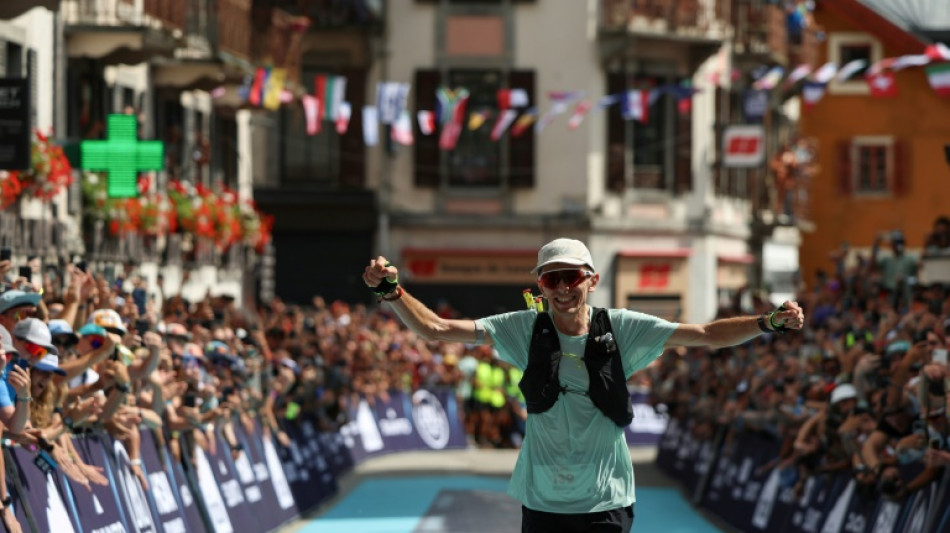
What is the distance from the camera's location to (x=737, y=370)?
89.9 feet

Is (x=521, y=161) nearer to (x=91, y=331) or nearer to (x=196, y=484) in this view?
(x=196, y=484)

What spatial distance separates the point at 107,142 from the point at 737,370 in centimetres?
810

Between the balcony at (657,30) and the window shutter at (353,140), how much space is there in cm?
491

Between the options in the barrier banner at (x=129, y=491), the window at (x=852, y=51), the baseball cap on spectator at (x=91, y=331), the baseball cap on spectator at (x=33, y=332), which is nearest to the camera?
the baseball cap on spectator at (x=33, y=332)

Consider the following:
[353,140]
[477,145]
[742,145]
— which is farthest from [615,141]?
[353,140]

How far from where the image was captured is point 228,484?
19547 millimetres

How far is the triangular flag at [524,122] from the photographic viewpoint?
137 ft

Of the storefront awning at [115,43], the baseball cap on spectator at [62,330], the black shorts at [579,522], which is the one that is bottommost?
the black shorts at [579,522]

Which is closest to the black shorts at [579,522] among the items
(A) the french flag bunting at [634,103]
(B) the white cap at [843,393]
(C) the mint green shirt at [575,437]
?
(C) the mint green shirt at [575,437]

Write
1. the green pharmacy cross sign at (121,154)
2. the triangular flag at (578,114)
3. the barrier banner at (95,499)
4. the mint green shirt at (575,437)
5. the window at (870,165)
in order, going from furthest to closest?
the window at (870,165) → the triangular flag at (578,114) → the green pharmacy cross sign at (121,154) → the barrier banner at (95,499) → the mint green shirt at (575,437)

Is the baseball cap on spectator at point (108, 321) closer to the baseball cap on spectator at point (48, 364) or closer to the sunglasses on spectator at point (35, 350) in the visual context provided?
the baseball cap on spectator at point (48, 364)

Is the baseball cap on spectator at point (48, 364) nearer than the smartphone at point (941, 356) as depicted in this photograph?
Yes

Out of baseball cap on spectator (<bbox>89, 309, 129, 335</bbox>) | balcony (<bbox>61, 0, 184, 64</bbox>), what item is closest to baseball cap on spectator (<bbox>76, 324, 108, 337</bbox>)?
baseball cap on spectator (<bbox>89, 309, 129, 335</bbox>)

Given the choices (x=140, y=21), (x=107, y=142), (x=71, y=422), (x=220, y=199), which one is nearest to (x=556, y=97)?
(x=220, y=199)
